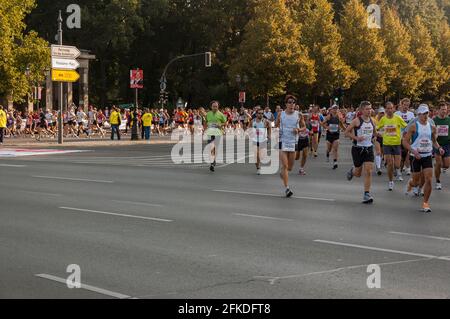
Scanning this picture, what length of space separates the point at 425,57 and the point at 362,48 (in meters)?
15.2

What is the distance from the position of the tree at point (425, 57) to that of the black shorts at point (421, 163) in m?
72.8

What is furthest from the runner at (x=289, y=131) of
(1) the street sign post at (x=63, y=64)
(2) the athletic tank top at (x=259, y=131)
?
(1) the street sign post at (x=63, y=64)

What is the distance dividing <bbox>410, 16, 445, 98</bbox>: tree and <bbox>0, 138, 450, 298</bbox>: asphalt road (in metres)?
71.5

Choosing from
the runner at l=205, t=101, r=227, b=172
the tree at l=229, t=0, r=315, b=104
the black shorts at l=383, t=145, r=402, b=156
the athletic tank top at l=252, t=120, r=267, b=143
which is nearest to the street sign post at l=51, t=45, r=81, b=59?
the runner at l=205, t=101, r=227, b=172

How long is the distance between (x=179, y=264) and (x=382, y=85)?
70570 mm

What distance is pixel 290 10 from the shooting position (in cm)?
7062

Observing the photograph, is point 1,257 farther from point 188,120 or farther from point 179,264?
point 188,120

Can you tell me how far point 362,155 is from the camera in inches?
582

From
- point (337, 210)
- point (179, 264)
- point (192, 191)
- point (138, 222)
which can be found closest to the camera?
point (179, 264)

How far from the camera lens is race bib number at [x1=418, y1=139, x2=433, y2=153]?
44.7 feet

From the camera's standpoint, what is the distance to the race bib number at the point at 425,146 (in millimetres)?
13609

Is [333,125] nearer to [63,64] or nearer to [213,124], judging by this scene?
[213,124]

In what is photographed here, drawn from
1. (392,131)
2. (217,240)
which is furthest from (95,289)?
(392,131)
